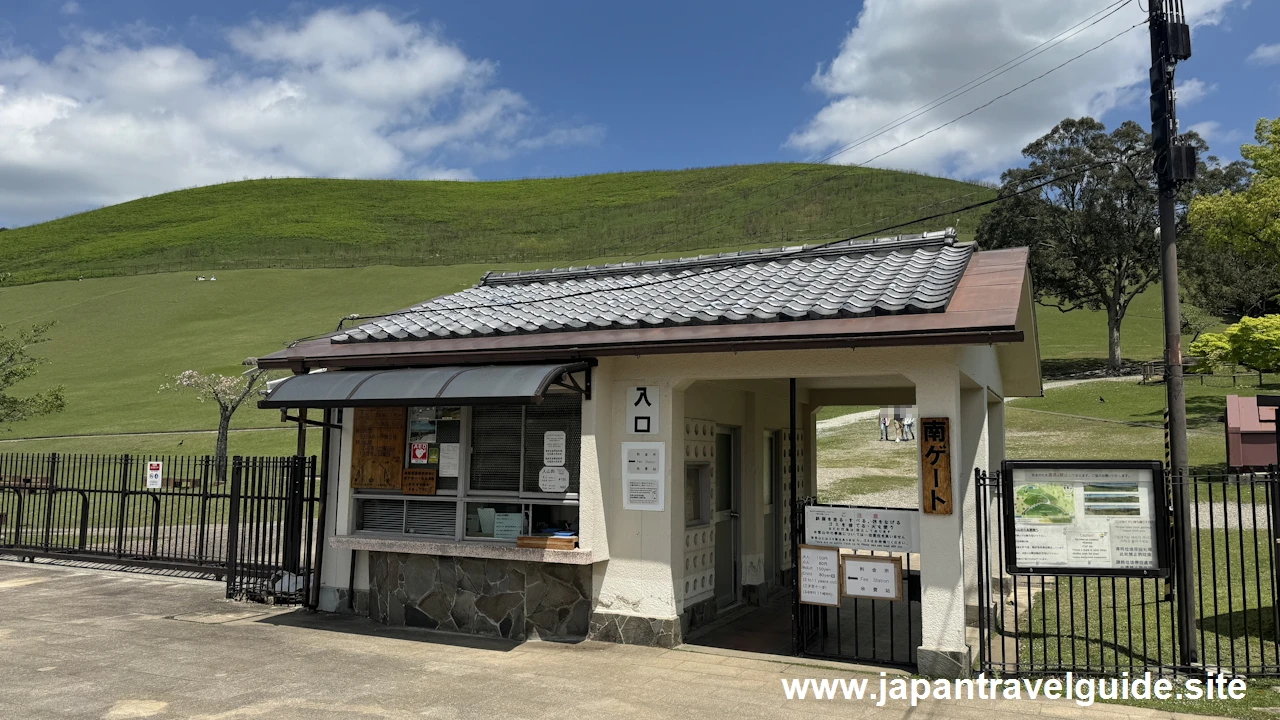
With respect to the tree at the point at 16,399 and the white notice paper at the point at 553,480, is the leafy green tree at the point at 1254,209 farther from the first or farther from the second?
the tree at the point at 16,399

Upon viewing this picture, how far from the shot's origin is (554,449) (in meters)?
9.05

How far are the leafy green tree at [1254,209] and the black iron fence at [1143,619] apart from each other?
15.1m

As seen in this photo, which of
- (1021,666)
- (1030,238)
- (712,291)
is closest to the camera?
(1021,666)

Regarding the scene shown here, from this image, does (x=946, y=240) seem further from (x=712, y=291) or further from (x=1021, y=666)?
(x=1021, y=666)

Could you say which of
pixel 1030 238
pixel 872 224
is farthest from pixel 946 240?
pixel 872 224

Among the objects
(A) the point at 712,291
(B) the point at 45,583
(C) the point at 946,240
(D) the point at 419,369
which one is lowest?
(B) the point at 45,583

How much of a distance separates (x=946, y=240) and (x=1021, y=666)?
492cm

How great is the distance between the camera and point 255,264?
7356 cm

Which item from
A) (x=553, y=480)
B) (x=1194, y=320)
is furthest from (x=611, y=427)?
(x=1194, y=320)

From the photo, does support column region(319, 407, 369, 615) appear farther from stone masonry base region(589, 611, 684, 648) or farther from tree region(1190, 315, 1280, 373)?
tree region(1190, 315, 1280, 373)

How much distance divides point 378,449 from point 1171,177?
852cm

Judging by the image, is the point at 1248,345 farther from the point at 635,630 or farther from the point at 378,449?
the point at 378,449

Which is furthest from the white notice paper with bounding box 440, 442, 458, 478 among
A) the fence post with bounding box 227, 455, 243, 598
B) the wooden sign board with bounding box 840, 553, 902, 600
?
the wooden sign board with bounding box 840, 553, 902, 600

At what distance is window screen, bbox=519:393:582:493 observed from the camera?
29.4 feet
